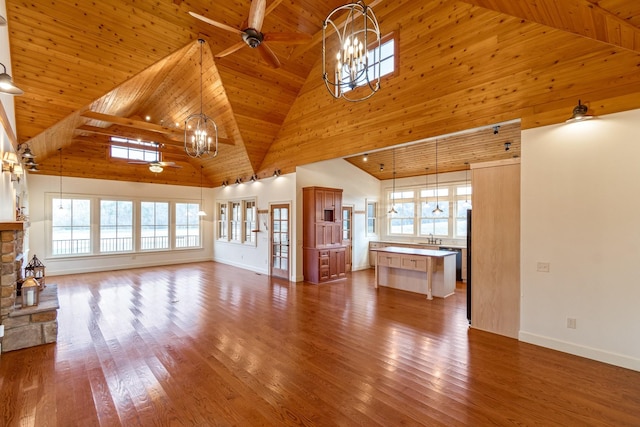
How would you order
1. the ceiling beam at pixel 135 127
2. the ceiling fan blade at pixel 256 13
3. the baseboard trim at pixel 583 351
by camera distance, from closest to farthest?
the ceiling fan blade at pixel 256 13
the baseboard trim at pixel 583 351
the ceiling beam at pixel 135 127

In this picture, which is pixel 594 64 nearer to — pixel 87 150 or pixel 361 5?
pixel 361 5

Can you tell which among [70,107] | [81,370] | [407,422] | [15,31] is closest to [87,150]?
[70,107]

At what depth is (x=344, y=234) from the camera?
8.70 m

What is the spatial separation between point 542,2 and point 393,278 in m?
5.36

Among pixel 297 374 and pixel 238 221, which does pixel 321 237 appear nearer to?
pixel 238 221

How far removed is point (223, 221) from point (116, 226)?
3303mm

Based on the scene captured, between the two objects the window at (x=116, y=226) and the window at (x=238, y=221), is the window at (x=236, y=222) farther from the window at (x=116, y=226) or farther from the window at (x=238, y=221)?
the window at (x=116, y=226)

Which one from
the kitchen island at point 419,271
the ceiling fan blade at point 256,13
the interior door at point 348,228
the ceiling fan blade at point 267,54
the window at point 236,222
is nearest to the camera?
the ceiling fan blade at point 256,13

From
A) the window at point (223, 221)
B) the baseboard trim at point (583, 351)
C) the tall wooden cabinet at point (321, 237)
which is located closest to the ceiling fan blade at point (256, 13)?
the tall wooden cabinet at point (321, 237)

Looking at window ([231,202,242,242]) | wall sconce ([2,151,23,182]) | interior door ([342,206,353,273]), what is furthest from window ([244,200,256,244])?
wall sconce ([2,151,23,182])

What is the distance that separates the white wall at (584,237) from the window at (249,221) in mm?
7184

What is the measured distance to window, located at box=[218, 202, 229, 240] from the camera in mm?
10323

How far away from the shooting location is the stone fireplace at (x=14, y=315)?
11.4 feet

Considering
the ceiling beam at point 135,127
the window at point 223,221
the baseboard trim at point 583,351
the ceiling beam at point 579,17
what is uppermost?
the ceiling beam at point 135,127
